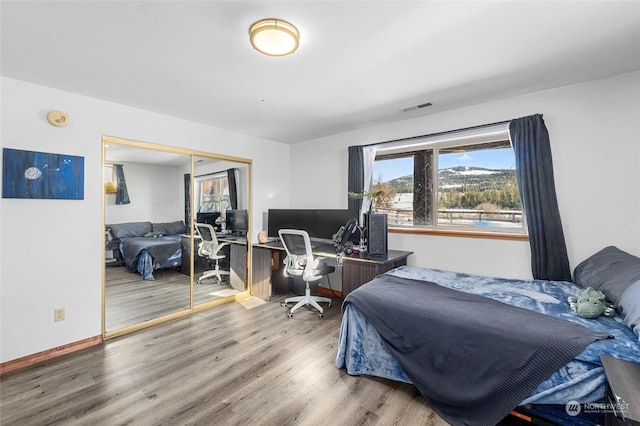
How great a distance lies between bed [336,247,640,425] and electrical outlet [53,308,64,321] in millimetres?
2532

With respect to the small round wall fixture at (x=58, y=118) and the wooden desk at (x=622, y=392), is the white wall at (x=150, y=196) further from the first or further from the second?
the wooden desk at (x=622, y=392)

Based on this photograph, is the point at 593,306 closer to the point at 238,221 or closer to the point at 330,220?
the point at 330,220

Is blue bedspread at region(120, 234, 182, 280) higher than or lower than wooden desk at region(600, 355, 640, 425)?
higher

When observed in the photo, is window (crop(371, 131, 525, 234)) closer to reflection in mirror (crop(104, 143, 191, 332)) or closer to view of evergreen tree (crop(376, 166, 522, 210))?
view of evergreen tree (crop(376, 166, 522, 210))

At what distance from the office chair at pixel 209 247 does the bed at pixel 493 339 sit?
2282 millimetres

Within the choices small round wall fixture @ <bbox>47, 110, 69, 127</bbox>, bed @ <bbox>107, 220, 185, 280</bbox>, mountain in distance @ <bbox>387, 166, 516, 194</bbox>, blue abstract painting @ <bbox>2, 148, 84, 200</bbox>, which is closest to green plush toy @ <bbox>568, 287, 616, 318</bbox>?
mountain in distance @ <bbox>387, 166, 516, 194</bbox>

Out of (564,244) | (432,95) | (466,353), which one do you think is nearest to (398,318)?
(466,353)

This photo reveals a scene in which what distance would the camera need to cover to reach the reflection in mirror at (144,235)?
2.87 m

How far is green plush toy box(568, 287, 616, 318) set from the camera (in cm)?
170

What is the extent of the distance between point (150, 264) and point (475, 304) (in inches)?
137

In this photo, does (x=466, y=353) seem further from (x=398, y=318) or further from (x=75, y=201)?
(x=75, y=201)

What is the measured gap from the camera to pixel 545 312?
5.96 feet

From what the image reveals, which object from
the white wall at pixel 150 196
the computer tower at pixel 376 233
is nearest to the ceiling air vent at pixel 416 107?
the computer tower at pixel 376 233

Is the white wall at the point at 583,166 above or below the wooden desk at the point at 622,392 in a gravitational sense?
above
